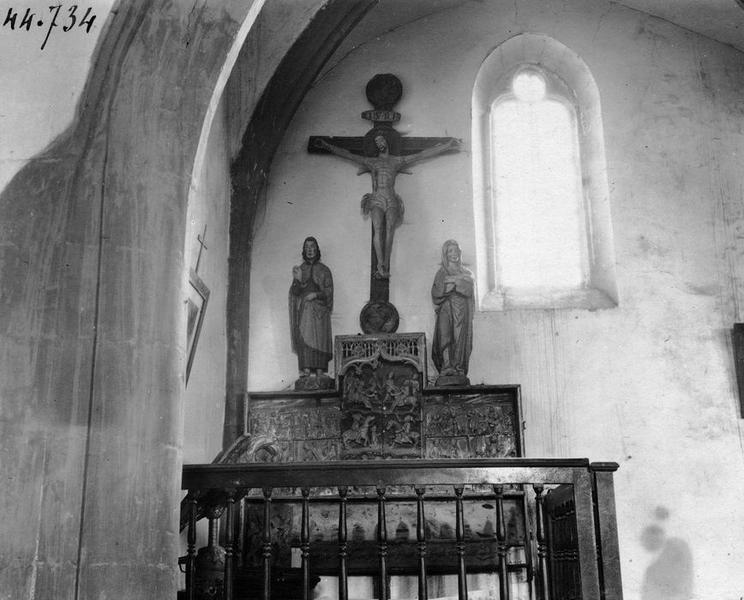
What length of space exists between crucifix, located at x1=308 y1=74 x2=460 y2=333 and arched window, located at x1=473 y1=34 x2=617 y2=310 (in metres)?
0.70

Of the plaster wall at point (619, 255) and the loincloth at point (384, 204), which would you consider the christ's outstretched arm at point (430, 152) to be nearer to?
the plaster wall at point (619, 255)

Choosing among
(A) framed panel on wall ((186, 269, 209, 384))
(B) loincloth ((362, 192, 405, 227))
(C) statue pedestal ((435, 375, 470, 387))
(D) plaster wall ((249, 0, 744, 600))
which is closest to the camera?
(A) framed panel on wall ((186, 269, 209, 384))

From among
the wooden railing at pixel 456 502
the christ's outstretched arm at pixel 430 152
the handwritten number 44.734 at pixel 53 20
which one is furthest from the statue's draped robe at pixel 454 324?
the handwritten number 44.734 at pixel 53 20

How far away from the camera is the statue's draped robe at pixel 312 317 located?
9.14 m

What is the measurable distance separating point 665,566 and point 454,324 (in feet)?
8.84

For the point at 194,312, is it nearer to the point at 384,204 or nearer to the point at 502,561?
the point at 384,204

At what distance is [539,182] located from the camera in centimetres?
1030

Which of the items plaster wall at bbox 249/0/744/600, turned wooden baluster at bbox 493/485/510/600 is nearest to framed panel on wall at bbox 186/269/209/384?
plaster wall at bbox 249/0/744/600

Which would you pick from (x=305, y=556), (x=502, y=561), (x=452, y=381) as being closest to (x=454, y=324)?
(x=452, y=381)

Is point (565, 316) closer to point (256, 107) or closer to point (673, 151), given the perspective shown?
point (673, 151)

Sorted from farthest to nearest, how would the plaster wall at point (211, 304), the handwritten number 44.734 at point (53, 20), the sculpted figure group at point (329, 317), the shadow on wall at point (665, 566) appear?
1. the sculpted figure group at point (329, 317)
2. the shadow on wall at point (665, 566)
3. the plaster wall at point (211, 304)
4. the handwritten number 44.734 at point (53, 20)

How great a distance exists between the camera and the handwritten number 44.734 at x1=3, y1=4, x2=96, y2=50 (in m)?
4.73

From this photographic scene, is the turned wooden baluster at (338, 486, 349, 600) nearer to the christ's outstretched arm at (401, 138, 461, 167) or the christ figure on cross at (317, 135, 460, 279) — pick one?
the christ figure on cross at (317, 135, 460, 279)

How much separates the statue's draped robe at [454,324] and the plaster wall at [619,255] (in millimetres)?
214
